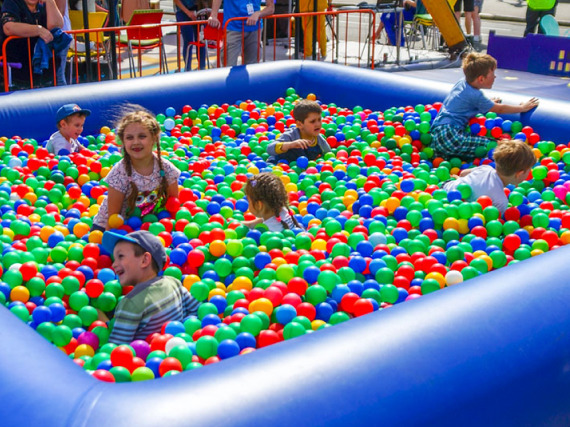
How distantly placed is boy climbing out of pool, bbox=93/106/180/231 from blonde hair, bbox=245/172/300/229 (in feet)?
2.08

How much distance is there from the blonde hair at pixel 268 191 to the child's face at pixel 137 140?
0.64m

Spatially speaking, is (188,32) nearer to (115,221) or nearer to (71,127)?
(71,127)

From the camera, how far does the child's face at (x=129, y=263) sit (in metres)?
3.01

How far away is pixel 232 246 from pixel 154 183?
80 centimetres

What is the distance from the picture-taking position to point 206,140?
19.0 ft

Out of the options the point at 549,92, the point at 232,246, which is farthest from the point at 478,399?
the point at 549,92

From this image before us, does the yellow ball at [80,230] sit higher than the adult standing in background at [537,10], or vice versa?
the adult standing in background at [537,10]

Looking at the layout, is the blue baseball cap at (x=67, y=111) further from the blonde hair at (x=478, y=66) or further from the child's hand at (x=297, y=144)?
the blonde hair at (x=478, y=66)

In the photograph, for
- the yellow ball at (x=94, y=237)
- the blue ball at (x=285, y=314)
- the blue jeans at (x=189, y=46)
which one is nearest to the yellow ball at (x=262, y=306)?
the blue ball at (x=285, y=314)

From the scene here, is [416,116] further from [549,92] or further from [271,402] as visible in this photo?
[271,402]

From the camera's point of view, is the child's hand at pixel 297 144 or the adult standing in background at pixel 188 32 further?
the adult standing in background at pixel 188 32

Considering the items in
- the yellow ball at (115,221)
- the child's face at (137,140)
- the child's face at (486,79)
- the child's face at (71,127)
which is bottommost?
the yellow ball at (115,221)

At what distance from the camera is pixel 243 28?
7215 millimetres

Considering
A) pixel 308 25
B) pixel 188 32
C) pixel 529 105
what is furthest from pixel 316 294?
pixel 308 25
